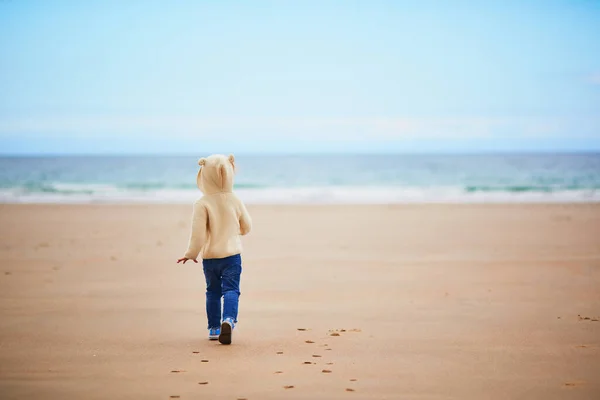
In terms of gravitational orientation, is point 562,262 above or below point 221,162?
below

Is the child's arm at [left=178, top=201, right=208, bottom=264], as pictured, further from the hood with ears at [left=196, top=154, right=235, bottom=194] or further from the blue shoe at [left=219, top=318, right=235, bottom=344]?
the blue shoe at [left=219, top=318, right=235, bottom=344]

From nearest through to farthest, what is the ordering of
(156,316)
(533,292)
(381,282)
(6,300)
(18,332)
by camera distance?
(18,332) → (156,316) → (6,300) → (533,292) → (381,282)

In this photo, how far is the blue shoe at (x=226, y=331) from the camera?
5055mm

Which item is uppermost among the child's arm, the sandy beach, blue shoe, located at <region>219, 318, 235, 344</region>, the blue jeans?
the child's arm

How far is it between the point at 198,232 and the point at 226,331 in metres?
0.83

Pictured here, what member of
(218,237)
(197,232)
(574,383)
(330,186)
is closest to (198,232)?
(197,232)

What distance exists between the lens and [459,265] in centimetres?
949

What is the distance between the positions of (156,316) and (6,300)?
1942mm

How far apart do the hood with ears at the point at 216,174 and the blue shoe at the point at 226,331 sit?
1.08m

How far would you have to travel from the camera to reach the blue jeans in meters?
5.15

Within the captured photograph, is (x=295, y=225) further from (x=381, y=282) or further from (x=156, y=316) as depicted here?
(x=156, y=316)

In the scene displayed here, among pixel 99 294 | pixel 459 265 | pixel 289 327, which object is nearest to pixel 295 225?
pixel 459 265

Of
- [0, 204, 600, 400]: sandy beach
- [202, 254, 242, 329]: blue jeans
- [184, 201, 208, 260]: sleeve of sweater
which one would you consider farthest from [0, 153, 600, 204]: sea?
[184, 201, 208, 260]: sleeve of sweater

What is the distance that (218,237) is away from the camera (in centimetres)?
519
